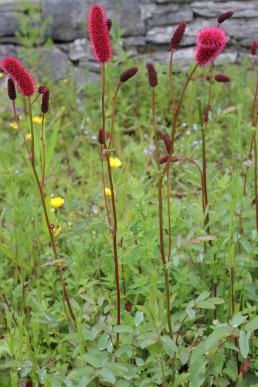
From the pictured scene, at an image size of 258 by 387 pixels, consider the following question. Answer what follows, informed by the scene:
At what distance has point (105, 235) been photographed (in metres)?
2.07

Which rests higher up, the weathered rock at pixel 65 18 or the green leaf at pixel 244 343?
the weathered rock at pixel 65 18

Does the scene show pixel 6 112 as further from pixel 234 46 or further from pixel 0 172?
pixel 234 46

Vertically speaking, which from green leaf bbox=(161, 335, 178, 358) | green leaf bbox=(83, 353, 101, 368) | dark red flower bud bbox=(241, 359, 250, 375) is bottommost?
dark red flower bud bbox=(241, 359, 250, 375)

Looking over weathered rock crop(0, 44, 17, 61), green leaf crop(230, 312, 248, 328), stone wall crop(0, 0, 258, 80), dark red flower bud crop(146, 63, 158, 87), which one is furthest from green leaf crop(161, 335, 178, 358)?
weathered rock crop(0, 44, 17, 61)

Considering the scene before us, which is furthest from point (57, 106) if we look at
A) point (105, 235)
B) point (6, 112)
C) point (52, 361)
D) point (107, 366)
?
point (107, 366)

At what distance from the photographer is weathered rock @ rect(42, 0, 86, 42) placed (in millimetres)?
4496

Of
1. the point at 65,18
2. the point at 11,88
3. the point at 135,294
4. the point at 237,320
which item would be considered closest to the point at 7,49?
the point at 65,18

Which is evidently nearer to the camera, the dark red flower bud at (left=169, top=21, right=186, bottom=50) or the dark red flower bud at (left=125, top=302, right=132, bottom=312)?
the dark red flower bud at (left=169, top=21, right=186, bottom=50)

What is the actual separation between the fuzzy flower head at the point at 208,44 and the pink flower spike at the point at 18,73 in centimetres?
43

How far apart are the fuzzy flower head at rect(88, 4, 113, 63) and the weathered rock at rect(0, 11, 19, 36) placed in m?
3.47

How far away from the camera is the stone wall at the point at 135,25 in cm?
439

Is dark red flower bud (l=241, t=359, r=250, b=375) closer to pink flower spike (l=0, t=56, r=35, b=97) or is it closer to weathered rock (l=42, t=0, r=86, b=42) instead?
pink flower spike (l=0, t=56, r=35, b=97)

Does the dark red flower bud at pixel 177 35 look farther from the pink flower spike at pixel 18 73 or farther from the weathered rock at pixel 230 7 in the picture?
the weathered rock at pixel 230 7

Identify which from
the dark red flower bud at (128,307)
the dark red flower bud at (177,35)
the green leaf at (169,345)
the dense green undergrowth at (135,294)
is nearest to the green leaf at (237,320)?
the dense green undergrowth at (135,294)
